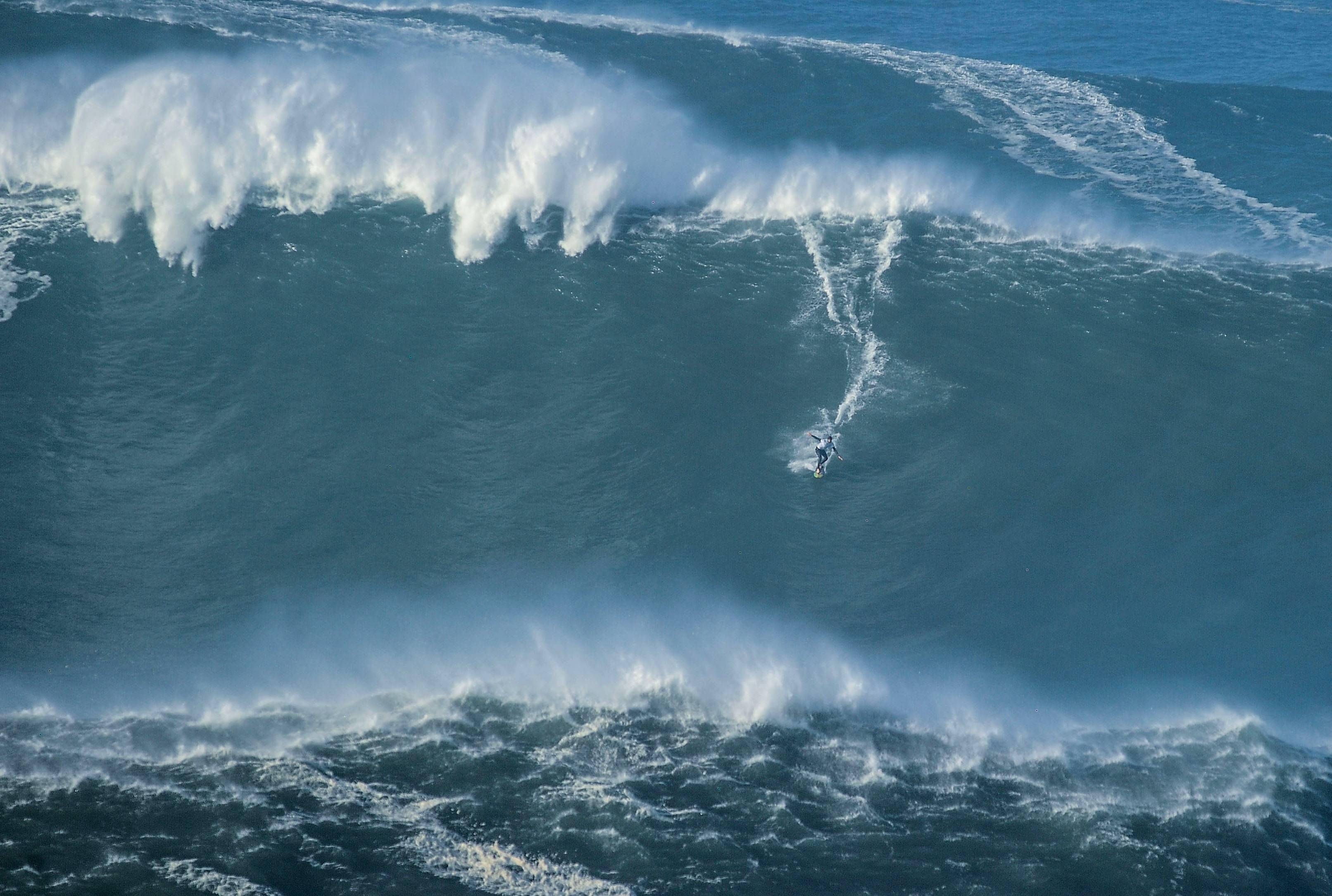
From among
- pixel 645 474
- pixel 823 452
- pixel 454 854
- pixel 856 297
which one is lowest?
pixel 454 854

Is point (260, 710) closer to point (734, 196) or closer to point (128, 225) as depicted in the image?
point (128, 225)

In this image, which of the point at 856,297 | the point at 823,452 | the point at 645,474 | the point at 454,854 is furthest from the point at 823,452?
the point at 454,854

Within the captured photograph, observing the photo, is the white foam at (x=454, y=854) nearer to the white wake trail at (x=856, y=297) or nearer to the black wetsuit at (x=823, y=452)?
the black wetsuit at (x=823, y=452)

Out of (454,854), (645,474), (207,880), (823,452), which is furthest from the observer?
(645,474)

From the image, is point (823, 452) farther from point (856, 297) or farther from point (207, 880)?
point (207, 880)

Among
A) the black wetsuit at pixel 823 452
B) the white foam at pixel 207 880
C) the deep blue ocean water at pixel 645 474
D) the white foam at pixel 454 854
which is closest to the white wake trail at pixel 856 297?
the deep blue ocean water at pixel 645 474

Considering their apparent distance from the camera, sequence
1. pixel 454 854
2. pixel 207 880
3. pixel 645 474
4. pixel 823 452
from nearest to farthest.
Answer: pixel 207 880, pixel 454 854, pixel 823 452, pixel 645 474

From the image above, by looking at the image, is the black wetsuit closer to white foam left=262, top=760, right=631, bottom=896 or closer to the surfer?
the surfer
